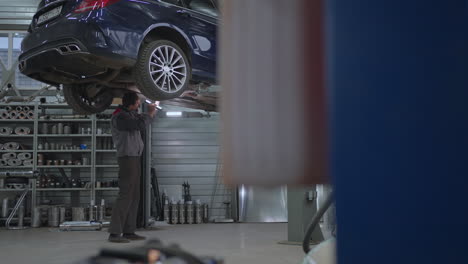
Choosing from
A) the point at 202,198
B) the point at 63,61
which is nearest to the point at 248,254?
the point at 63,61

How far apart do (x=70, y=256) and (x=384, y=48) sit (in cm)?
402

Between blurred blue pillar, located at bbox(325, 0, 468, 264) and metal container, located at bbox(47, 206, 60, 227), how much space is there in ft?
29.6

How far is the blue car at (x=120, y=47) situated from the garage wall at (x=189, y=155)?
17.6 ft

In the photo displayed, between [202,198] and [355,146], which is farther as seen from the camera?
[202,198]

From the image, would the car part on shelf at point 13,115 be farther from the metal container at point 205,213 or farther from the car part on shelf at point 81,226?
the metal container at point 205,213

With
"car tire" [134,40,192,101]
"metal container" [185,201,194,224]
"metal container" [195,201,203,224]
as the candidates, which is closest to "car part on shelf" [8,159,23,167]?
"metal container" [185,201,194,224]

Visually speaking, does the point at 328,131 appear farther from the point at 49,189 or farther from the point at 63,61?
the point at 49,189

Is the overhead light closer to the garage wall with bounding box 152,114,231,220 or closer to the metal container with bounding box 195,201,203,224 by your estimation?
the garage wall with bounding box 152,114,231,220

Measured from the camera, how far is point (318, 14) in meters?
0.61

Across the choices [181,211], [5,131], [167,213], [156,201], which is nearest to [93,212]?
[156,201]

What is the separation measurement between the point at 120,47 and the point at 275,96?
3.37 m

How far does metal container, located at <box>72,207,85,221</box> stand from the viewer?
Answer: 28.9 feet

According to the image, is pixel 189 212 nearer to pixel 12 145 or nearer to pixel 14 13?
pixel 12 145

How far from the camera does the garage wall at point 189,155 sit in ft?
33.3
